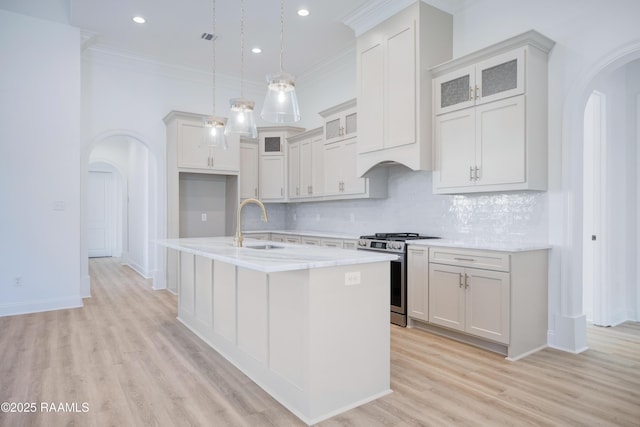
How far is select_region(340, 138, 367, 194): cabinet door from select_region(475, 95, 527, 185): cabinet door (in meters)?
1.74

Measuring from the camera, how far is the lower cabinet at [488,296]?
10.4 ft

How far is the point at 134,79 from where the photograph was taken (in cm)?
604

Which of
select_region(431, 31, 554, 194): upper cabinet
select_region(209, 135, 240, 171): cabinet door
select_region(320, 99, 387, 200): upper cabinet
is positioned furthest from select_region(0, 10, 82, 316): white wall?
select_region(431, 31, 554, 194): upper cabinet

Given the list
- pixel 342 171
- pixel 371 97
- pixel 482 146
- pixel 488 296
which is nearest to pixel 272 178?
pixel 342 171

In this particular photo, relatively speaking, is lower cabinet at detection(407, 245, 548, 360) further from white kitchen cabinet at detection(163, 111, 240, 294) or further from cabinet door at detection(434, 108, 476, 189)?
white kitchen cabinet at detection(163, 111, 240, 294)

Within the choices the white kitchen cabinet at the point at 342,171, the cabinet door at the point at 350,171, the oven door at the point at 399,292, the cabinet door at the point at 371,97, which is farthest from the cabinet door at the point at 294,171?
the oven door at the point at 399,292

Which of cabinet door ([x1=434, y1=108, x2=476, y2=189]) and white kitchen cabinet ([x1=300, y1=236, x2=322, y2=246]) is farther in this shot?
white kitchen cabinet ([x1=300, y1=236, x2=322, y2=246])

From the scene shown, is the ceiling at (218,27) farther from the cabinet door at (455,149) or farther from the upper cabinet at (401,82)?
the cabinet door at (455,149)

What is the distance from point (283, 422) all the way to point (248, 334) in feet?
2.59

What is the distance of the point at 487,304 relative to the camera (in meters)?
3.30

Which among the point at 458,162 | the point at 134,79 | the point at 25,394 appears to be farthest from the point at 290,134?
the point at 25,394

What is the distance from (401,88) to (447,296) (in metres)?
2.25

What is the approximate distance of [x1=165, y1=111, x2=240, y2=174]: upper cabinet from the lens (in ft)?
19.4

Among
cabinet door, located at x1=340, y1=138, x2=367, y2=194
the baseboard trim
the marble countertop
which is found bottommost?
the baseboard trim
